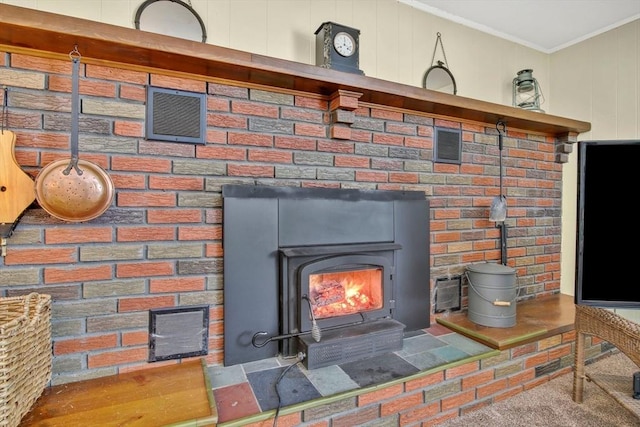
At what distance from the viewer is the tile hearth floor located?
4.39ft

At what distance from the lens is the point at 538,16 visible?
2410mm

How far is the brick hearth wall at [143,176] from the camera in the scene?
1.36 m

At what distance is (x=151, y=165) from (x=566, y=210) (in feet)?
10.3

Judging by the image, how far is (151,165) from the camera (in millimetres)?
1521

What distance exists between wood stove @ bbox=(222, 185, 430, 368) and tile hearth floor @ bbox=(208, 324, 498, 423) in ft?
0.18

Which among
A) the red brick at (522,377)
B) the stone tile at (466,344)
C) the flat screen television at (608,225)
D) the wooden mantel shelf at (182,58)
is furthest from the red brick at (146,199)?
the red brick at (522,377)

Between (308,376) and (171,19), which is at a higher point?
(171,19)

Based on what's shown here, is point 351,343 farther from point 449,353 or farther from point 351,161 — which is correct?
point 351,161

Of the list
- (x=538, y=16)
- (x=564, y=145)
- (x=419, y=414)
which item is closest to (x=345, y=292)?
(x=419, y=414)

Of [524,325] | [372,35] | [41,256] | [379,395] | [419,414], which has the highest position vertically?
[372,35]

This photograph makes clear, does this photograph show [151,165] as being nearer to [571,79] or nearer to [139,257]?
[139,257]

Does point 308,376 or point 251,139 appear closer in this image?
point 308,376

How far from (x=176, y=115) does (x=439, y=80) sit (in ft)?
5.87

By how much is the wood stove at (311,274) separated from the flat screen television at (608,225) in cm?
89
